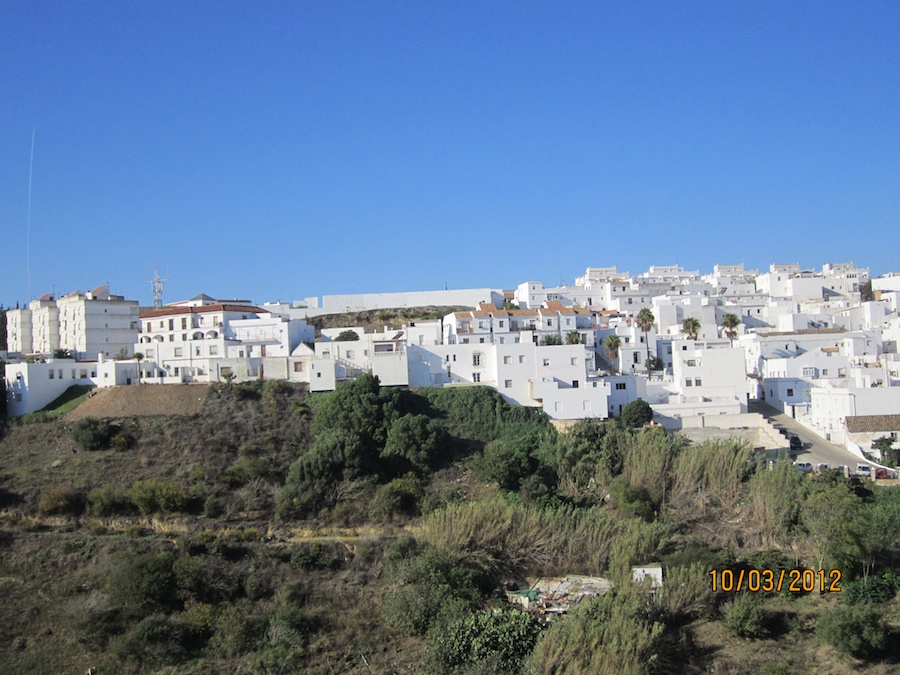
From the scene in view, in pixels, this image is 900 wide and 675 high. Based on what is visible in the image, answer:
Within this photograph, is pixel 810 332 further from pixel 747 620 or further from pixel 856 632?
pixel 856 632

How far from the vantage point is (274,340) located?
40438 millimetres

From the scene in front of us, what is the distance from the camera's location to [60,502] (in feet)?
91.6

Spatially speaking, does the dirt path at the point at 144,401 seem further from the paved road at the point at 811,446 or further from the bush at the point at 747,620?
the paved road at the point at 811,446

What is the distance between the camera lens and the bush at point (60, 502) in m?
27.9

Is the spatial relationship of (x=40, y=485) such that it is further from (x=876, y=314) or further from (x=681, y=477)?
(x=876, y=314)

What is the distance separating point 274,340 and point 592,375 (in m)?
14.8

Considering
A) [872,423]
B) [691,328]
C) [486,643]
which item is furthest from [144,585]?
[691,328]

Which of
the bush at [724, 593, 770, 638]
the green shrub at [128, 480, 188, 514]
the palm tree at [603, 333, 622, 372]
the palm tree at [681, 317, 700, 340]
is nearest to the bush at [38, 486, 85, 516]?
the green shrub at [128, 480, 188, 514]

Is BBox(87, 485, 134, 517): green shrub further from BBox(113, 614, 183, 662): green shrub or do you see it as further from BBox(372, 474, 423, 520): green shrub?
BBox(372, 474, 423, 520): green shrub

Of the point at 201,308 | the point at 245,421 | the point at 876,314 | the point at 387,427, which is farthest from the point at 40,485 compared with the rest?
the point at 876,314

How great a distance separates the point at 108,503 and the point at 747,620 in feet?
64.0

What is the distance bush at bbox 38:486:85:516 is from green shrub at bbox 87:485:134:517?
0.42 meters

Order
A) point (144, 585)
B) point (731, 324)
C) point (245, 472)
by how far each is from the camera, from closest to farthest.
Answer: point (144, 585), point (245, 472), point (731, 324)

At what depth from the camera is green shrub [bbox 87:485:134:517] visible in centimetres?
2786
